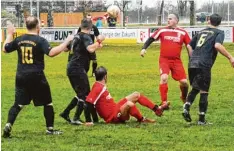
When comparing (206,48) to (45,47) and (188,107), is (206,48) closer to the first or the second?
(188,107)

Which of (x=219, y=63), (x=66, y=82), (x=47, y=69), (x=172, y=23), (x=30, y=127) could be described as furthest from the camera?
(x=219, y=63)

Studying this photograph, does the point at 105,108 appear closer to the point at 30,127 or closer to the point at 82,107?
the point at 82,107

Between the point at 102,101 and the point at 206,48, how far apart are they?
2.04m

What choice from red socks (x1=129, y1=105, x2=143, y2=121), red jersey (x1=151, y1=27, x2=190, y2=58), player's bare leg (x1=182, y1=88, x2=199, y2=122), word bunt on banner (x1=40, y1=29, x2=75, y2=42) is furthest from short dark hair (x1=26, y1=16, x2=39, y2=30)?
word bunt on banner (x1=40, y1=29, x2=75, y2=42)

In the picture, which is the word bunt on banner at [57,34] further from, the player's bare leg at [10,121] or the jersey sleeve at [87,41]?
the player's bare leg at [10,121]

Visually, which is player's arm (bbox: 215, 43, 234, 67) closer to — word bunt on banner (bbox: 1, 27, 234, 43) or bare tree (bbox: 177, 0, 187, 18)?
word bunt on banner (bbox: 1, 27, 234, 43)

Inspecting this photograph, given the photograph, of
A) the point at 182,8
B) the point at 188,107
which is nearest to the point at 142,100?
the point at 188,107

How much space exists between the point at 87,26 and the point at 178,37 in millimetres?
2957

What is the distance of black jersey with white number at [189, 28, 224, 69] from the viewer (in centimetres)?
1102

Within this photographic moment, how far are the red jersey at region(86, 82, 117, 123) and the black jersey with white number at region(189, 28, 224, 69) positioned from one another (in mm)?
1601

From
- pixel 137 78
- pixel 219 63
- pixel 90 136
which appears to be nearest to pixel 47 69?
pixel 137 78

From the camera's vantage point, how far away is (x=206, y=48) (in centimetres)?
1112

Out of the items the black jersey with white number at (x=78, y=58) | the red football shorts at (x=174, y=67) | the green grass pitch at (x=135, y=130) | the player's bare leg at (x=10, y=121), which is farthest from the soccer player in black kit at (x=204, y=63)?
the player's bare leg at (x=10, y=121)

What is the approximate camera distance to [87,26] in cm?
1110
